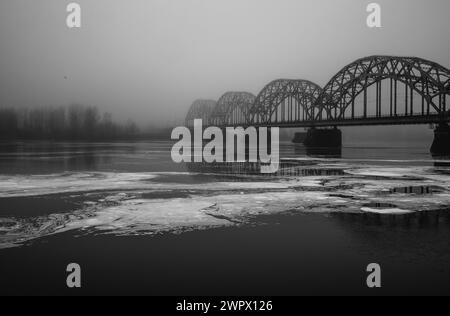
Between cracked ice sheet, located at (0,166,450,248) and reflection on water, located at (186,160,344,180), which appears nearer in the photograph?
cracked ice sheet, located at (0,166,450,248)

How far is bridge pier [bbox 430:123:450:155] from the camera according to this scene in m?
63.6

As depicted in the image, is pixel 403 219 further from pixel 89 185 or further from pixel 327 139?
pixel 327 139

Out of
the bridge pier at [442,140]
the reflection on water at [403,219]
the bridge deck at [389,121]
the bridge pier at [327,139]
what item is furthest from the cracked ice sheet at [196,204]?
the bridge pier at [327,139]

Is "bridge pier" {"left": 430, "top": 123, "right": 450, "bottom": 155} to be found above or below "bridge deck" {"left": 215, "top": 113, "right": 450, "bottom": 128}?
below

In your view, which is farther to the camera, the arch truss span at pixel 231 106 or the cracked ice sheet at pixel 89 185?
the arch truss span at pixel 231 106

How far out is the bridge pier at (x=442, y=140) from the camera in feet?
209

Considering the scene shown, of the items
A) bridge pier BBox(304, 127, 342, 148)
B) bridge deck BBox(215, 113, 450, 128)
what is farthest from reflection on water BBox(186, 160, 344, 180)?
bridge pier BBox(304, 127, 342, 148)

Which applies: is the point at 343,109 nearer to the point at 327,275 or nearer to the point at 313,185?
the point at 313,185

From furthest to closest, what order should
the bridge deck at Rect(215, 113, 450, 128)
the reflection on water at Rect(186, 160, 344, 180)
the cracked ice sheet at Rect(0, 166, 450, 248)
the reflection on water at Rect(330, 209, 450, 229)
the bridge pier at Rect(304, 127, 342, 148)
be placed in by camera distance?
the bridge pier at Rect(304, 127, 342, 148)
the bridge deck at Rect(215, 113, 450, 128)
the reflection on water at Rect(186, 160, 344, 180)
the reflection on water at Rect(330, 209, 450, 229)
the cracked ice sheet at Rect(0, 166, 450, 248)

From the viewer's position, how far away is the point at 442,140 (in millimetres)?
64125

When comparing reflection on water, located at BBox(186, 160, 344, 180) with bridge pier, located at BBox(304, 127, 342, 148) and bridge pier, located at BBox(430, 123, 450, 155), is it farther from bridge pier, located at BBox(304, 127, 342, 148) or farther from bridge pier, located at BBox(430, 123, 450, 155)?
bridge pier, located at BBox(304, 127, 342, 148)

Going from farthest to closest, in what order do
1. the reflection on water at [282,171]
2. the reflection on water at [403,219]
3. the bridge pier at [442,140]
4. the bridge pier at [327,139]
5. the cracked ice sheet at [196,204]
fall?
the bridge pier at [327,139]
the bridge pier at [442,140]
the reflection on water at [282,171]
the reflection on water at [403,219]
the cracked ice sheet at [196,204]

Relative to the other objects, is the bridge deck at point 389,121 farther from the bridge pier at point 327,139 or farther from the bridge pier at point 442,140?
the bridge pier at point 327,139

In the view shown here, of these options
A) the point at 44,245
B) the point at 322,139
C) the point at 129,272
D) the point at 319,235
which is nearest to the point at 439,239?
the point at 319,235
